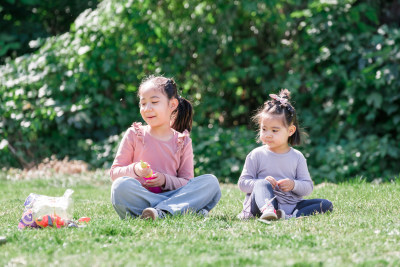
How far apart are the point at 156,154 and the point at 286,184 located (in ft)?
3.24

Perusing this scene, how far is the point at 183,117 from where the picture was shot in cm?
468

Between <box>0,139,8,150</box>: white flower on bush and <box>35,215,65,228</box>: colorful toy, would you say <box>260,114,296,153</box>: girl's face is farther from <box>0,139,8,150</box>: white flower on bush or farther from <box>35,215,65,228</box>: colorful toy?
<box>0,139,8,150</box>: white flower on bush

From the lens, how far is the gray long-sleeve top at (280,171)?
14.2 ft

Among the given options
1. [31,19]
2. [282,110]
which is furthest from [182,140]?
[31,19]

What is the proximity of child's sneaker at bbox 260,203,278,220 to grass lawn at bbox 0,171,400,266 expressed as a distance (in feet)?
A: 0.31

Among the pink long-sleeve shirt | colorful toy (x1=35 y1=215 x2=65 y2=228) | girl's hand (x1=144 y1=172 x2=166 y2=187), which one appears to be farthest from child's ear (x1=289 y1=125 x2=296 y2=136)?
colorful toy (x1=35 y1=215 x2=65 y2=228)

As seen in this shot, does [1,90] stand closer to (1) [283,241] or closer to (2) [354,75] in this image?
(2) [354,75]

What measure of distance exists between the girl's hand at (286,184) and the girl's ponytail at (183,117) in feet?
3.17

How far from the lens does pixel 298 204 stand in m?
4.39

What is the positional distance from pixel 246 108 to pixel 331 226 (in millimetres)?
6268

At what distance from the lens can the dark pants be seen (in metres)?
4.09

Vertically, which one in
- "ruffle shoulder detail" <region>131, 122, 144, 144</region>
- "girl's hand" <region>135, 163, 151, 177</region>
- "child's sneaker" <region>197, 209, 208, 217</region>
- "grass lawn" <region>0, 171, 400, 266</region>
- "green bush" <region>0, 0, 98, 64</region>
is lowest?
"child's sneaker" <region>197, 209, 208, 217</region>

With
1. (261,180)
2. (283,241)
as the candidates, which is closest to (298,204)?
(261,180)

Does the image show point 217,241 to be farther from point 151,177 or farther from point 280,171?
point 280,171
